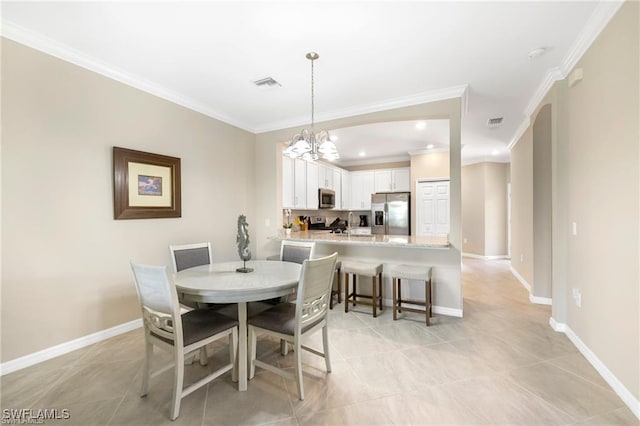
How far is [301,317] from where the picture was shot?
6.10 ft

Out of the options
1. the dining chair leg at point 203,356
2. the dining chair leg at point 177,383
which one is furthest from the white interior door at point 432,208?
the dining chair leg at point 177,383

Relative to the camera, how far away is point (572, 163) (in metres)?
2.57

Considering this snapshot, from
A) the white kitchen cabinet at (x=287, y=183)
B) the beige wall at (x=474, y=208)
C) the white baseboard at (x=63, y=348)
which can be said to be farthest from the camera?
the beige wall at (x=474, y=208)

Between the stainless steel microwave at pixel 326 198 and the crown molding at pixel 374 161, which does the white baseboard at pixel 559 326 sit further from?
the crown molding at pixel 374 161

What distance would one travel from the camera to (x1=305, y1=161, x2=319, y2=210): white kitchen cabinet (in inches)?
217

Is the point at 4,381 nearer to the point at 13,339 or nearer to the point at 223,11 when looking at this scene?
the point at 13,339

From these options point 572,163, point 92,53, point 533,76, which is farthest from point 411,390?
point 92,53

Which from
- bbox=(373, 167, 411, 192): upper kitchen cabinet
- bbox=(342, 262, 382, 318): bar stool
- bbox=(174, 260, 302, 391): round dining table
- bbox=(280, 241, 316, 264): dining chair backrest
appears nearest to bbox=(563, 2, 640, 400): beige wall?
bbox=(342, 262, 382, 318): bar stool

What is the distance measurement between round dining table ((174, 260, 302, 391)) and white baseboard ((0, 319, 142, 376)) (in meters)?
1.26

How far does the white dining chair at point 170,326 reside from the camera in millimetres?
1654

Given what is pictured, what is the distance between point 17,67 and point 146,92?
A: 101 centimetres

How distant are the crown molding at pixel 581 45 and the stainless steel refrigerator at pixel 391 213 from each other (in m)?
3.13

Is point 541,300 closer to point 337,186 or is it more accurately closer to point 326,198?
point 326,198

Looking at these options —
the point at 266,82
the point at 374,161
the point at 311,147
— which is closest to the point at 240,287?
the point at 311,147
